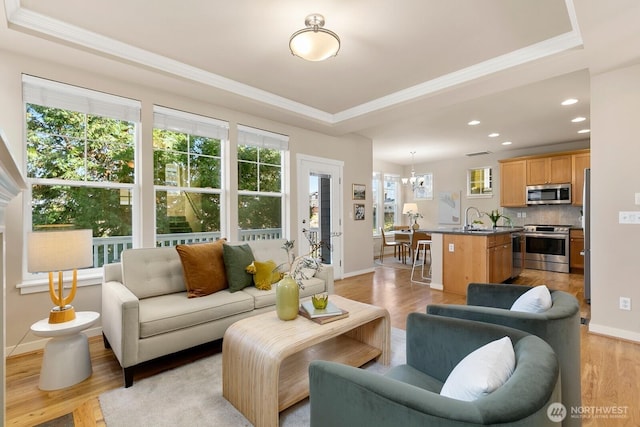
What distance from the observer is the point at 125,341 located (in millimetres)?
2016

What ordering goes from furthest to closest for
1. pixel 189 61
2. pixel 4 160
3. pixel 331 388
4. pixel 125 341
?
pixel 189 61 < pixel 125 341 < pixel 331 388 < pixel 4 160

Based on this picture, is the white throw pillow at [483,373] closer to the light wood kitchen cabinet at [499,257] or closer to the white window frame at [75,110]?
the white window frame at [75,110]

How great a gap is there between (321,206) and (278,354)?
368cm

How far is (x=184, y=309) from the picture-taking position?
234 cm

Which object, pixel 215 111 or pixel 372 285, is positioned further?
pixel 372 285

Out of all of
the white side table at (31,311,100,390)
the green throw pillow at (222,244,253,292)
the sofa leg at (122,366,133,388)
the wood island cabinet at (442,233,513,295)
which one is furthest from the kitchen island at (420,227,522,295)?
the white side table at (31,311,100,390)

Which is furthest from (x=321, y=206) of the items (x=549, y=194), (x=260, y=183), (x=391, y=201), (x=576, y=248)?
(x=576, y=248)

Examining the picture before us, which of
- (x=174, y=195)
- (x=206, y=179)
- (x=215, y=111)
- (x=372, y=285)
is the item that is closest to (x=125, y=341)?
(x=174, y=195)

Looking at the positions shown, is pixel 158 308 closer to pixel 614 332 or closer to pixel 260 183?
pixel 260 183

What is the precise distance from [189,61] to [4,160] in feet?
8.22

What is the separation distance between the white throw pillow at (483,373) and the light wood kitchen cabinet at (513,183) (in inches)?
262

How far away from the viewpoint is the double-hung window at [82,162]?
107 inches

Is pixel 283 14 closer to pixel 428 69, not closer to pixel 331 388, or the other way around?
pixel 428 69

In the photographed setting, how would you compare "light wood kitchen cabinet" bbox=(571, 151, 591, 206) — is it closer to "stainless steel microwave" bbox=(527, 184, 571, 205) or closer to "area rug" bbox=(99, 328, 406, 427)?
"stainless steel microwave" bbox=(527, 184, 571, 205)
